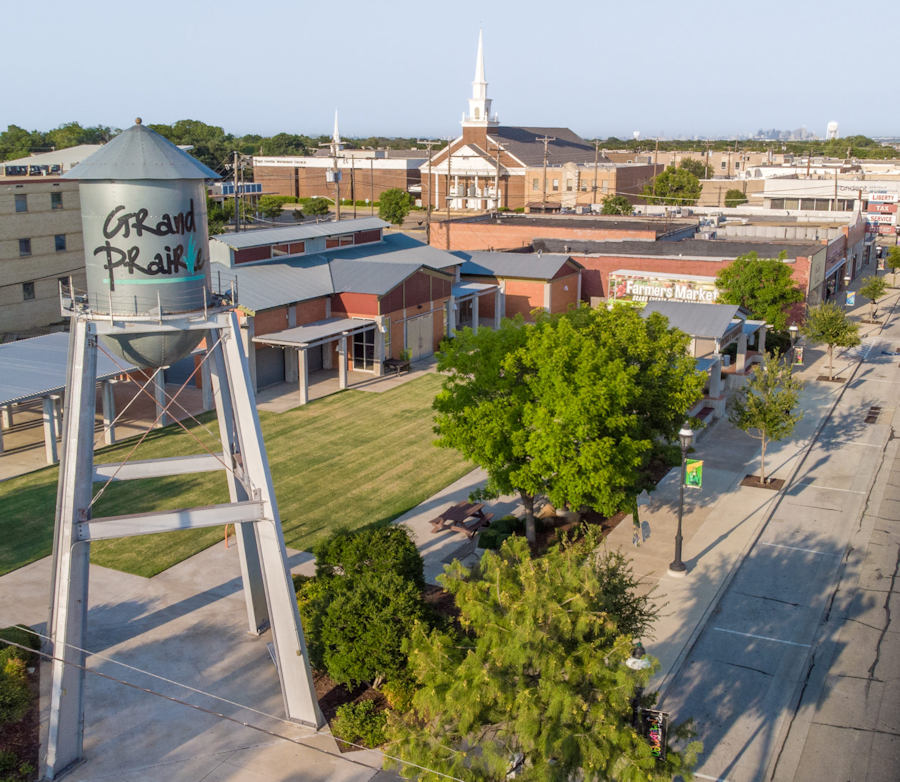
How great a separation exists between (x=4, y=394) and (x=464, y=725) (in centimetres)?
2170

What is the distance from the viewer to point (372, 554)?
18156 mm

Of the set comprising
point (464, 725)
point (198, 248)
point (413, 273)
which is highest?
point (198, 248)

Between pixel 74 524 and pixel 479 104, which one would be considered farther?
pixel 479 104

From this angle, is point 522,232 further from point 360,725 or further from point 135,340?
point 360,725

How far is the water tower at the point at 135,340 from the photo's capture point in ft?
51.4

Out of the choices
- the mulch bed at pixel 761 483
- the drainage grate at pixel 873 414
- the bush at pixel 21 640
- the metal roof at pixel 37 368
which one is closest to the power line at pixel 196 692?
the bush at pixel 21 640

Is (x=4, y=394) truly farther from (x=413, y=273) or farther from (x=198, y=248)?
(x=413, y=273)

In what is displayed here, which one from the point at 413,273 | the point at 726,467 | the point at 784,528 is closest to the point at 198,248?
the point at 784,528

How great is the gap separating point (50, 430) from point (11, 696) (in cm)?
1491

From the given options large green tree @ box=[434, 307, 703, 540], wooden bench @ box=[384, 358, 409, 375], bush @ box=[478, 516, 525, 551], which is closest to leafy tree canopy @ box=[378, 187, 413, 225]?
wooden bench @ box=[384, 358, 409, 375]

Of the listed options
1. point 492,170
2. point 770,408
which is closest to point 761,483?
point 770,408

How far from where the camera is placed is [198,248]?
658 inches

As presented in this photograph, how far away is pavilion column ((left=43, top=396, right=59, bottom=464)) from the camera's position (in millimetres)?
29250

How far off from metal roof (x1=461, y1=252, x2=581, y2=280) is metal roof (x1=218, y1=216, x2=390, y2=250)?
6770 mm
